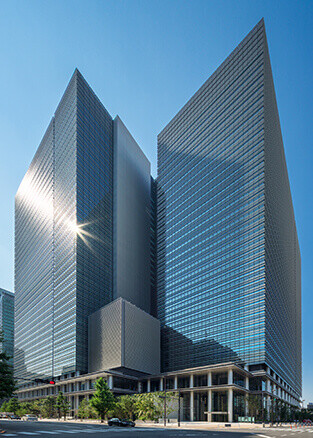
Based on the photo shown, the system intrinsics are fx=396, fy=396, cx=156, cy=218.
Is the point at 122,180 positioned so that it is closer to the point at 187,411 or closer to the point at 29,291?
the point at 29,291

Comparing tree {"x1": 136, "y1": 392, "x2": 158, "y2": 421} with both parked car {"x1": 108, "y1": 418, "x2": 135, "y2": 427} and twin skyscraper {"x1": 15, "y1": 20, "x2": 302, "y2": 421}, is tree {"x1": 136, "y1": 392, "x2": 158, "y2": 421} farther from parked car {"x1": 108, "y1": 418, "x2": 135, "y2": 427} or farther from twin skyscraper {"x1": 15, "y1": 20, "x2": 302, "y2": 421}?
twin skyscraper {"x1": 15, "y1": 20, "x2": 302, "y2": 421}

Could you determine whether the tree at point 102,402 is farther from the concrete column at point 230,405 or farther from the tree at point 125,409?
the concrete column at point 230,405

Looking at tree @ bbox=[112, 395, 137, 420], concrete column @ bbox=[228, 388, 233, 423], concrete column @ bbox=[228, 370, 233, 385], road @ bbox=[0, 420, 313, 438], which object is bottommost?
concrete column @ bbox=[228, 388, 233, 423]

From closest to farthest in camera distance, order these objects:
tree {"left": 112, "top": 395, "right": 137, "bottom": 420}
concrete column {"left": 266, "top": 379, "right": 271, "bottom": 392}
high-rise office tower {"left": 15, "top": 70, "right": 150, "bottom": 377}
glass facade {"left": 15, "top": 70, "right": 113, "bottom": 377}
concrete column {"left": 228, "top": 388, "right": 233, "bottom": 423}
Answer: tree {"left": 112, "top": 395, "right": 137, "bottom": 420}, concrete column {"left": 228, "top": 388, "right": 233, "bottom": 423}, concrete column {"left": 266, "top": 379, "right": 271, "bottom": 392}, glass facade {"left": 15, "top": 70, "right": 113, "bottom": 377}, high-rise office tower {"left": 15, "top": 70, "right": 150, "bottom": 377}

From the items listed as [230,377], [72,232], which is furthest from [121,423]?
[72,232]

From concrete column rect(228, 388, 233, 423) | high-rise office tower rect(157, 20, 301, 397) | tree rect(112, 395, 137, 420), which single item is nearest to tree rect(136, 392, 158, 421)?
tree rect(112, 395, 137, 420)

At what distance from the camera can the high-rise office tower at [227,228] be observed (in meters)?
128

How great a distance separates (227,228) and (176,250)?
116ft

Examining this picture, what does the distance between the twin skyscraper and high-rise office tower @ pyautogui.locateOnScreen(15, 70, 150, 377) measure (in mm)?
687

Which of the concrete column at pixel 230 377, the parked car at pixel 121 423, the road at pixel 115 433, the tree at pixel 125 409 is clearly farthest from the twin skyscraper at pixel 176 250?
the road at pixel 115 433

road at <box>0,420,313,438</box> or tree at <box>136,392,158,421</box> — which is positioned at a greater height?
road at <box>0,420,313,438</box>

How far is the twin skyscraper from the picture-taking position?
127 m

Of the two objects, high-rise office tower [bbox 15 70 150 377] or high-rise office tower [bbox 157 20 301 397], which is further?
high-rise office tower [bbox 15 70 150 377]

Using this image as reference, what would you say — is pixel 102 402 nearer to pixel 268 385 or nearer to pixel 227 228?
pixel 268 385
